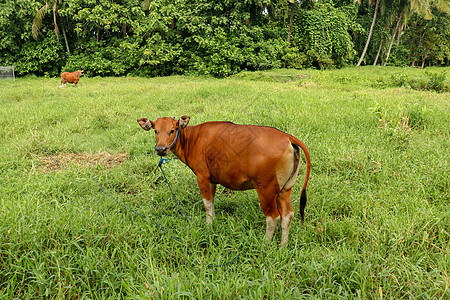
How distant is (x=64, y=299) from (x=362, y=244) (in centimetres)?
254

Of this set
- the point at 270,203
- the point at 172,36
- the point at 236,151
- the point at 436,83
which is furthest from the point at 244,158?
the point at 172,36

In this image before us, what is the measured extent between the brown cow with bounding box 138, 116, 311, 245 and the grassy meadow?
1.13 feet

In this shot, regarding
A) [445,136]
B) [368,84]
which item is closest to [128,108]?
[445,136]

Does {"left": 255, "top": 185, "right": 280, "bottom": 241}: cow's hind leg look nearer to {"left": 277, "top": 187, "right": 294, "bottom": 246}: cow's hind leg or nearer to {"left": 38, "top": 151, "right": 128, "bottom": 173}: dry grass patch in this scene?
{"left": 277, "top": 187, "right": 294, "bottom": 246}: cow's hind leg

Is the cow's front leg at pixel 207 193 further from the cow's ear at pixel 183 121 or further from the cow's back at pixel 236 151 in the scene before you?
the cow's ear at pixel 183 121

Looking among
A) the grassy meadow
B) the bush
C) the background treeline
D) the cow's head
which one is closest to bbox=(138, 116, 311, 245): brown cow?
the cow's head

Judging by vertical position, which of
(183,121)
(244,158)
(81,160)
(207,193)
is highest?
(183,121)

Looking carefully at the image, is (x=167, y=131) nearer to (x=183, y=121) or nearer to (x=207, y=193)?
(x=183, y=121)

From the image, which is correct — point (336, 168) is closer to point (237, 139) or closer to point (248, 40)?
point (237, 139)

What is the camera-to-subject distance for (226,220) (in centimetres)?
325

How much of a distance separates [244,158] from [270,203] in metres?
0.49

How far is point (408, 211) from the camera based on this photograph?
3.01 metres

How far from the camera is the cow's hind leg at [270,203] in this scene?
2.67 metres

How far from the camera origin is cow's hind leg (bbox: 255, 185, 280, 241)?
8.77ft
